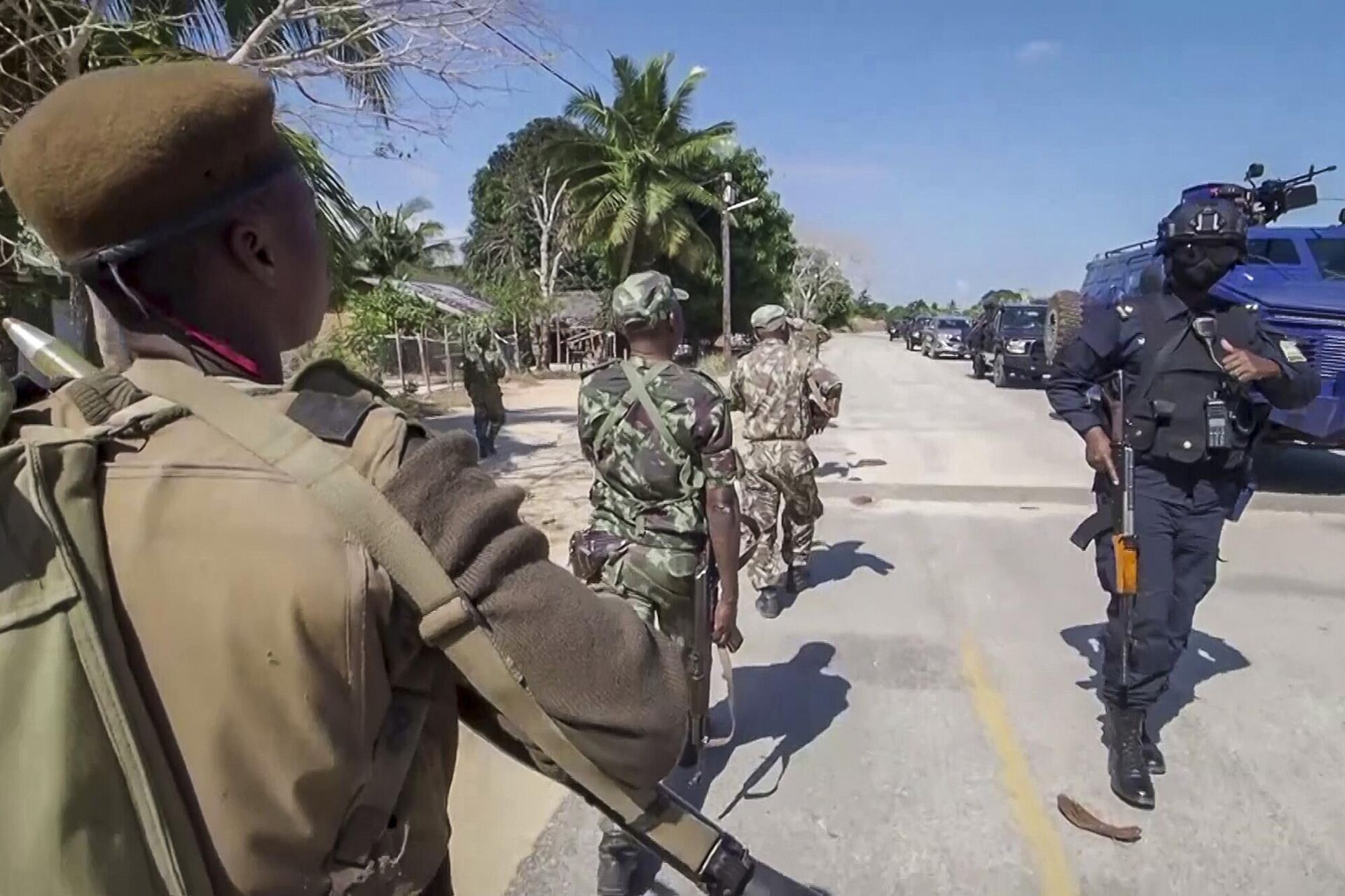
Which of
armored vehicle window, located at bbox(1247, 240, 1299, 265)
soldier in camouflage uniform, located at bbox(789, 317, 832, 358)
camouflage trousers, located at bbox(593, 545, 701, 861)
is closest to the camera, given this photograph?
camouflage trousers, located at bbox(593, 545, 701, 861)

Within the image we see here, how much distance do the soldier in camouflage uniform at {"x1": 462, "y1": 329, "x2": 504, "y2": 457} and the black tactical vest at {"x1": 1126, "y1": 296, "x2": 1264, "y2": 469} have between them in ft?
27.2

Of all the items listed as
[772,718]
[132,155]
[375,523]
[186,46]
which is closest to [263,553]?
[375,523]

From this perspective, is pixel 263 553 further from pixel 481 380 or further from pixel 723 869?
pixel 481 380

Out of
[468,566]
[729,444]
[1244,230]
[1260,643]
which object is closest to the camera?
[468,566]

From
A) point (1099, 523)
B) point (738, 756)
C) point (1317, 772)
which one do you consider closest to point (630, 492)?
point (738, 756)

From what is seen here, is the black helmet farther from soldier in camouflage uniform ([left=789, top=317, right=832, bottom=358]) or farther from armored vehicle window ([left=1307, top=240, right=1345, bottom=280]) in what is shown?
armored vehicle window ([left=1307, top=240, right=1345, bottom=280])

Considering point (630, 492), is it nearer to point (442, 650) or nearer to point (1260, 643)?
point (442, 650)

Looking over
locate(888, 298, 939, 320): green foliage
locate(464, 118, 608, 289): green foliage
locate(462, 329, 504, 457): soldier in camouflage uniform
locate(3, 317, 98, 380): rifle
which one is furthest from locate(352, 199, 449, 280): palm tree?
locate(888, 298, 939, 320): green foliage

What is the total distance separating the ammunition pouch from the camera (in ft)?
10.3

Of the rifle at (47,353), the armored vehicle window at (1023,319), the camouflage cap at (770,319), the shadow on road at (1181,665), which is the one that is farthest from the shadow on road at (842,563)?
the armored vehicle window at (1023,319)

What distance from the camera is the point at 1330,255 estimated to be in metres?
9.78

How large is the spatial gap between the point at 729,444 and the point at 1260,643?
11.9 ft

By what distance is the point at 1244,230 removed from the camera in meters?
3.30

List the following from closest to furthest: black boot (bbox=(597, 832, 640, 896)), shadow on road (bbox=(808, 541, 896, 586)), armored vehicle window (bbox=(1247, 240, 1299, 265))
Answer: black boot (bbox=(597, 832, 640, 896)), shadow on road (bbox=(808, 541, 896, 586)), armored vehicle window (bbox=(1247, 240, 1299, 265))
